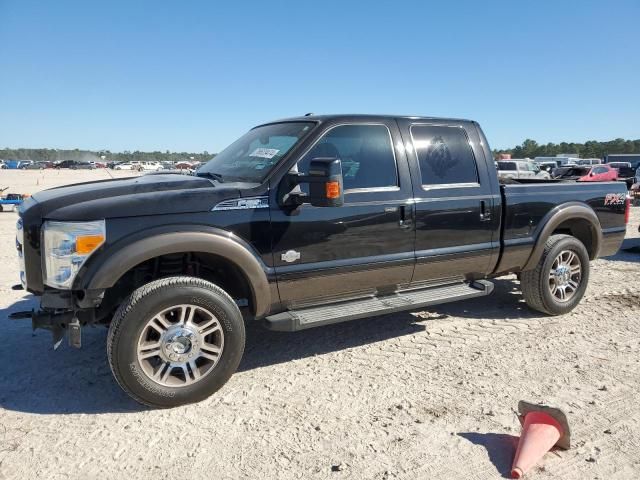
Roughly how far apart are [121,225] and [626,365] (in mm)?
3887

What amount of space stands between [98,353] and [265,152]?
2189 millimetres

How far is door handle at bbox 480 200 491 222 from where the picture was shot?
4.48 m

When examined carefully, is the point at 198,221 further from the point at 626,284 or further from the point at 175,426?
the point at 626,284

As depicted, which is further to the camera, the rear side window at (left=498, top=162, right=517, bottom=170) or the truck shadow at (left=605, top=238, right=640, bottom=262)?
the rear side window at (left=498, top=162, right=517, bottom=170)

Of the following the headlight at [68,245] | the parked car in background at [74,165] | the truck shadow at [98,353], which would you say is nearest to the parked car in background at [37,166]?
the parked car in background at [74,165]

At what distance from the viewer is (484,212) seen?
450 cm

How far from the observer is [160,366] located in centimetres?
324

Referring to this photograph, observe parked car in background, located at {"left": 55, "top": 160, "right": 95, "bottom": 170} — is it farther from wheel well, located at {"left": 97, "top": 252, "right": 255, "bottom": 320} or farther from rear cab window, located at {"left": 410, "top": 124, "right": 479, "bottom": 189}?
rear cab window, located at {"left": 410, "top": 124, "right": 479, "bottom": 189}

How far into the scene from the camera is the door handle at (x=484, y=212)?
4.48m

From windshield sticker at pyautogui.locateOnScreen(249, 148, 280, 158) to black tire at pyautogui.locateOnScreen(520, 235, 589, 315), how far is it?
294cm

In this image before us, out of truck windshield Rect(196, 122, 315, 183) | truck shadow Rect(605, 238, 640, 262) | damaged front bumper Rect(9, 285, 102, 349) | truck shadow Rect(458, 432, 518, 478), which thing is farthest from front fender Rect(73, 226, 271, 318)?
truck shadow Rect(605, 238, 640, 262)

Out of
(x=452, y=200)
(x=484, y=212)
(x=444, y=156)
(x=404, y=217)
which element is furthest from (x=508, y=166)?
(x=404, y=217)

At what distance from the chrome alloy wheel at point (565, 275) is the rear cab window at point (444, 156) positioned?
55.6 inches

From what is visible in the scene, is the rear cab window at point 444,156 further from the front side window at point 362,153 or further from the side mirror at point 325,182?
the side mirror at point 325,182
